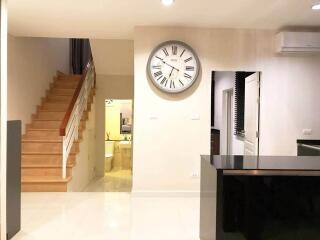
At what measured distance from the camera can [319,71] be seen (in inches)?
194

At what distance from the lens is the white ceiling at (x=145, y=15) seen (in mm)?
3838

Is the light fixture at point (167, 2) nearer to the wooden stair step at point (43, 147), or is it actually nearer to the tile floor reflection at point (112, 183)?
the wooden stair step at point (43, 147)

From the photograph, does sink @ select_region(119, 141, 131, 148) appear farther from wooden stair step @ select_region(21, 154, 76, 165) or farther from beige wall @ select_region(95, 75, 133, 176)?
wooden stair step @ select_region(21, 154, 76, 165)

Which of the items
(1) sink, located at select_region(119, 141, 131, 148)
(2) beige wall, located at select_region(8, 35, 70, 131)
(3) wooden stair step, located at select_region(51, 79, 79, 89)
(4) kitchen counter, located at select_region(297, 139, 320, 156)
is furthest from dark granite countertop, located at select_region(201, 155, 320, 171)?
(1) sink, located at select_region(119, 141, 131, 148)

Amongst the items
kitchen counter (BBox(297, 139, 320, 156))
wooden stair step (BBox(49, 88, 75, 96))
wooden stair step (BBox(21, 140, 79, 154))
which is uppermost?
wooden stair step (BBox(49, 88, 75, 96))

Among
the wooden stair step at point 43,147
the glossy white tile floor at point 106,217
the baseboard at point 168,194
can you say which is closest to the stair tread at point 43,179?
the glossy white tile floor at point 106,217

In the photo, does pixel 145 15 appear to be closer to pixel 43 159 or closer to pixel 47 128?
pixel 43 159

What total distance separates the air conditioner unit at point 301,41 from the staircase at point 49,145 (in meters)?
3.92

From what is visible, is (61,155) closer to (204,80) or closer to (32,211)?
(32,211)

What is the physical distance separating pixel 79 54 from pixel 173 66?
5726 millimetres

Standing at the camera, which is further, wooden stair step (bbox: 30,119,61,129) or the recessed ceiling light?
wooden stair step (bbox: 30,119,61,129)

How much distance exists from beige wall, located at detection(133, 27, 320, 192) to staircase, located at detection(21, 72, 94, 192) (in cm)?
154

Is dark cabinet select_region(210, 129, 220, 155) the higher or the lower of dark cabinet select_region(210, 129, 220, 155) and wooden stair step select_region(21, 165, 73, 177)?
the higher

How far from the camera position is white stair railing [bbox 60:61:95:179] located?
5.41m
